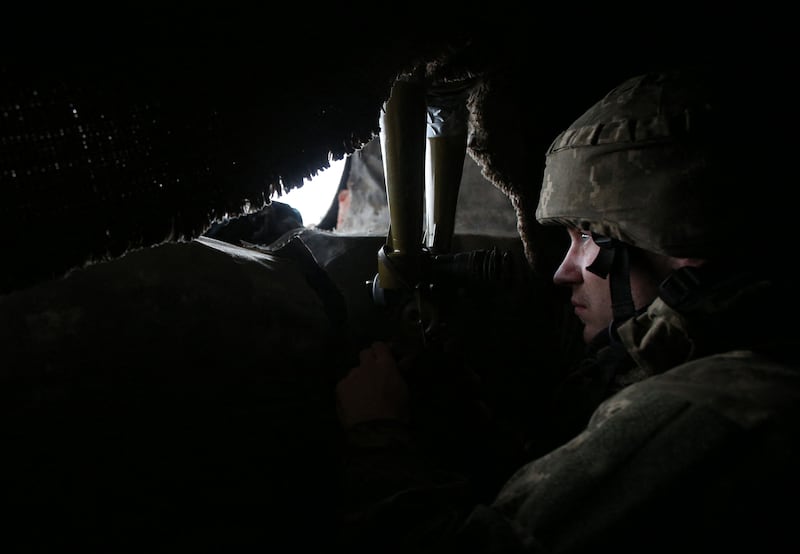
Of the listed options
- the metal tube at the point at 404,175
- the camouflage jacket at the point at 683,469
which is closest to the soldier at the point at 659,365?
the camouflage jacket at the point at 683,469

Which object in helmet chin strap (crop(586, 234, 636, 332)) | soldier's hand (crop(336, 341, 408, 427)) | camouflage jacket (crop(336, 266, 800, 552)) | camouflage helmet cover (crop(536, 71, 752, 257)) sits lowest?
soldier's hand (crop(336, 341, 408, 427))

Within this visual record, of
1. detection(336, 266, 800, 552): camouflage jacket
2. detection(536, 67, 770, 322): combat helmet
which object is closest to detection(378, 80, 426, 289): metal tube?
detection(536, 67, 770, 322): combat helmet

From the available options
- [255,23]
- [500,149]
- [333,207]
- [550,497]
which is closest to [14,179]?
[255,23]

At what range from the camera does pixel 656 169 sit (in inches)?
31.5

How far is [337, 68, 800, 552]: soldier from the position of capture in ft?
1.75

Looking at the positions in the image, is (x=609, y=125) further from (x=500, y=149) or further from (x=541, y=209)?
(x=500, y=149)

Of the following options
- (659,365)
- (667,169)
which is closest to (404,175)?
(667,169)

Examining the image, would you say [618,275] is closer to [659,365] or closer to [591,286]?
[591,286]

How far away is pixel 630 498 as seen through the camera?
542 millimetres

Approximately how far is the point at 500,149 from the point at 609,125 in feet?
1.75

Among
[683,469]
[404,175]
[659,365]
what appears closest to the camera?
[683,469]

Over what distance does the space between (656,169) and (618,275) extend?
212 millimetres

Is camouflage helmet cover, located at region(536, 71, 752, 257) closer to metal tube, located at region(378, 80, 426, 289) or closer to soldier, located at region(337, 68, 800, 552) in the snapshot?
soldier, located at region(337, 68, 800, 552)

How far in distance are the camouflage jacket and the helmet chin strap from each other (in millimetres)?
223
